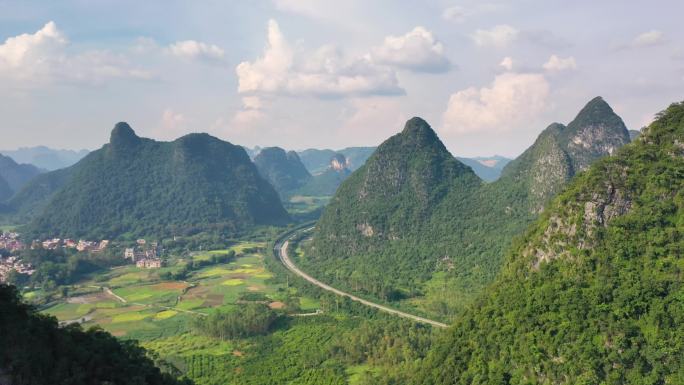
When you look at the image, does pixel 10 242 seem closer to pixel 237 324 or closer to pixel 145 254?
pixel 145 254

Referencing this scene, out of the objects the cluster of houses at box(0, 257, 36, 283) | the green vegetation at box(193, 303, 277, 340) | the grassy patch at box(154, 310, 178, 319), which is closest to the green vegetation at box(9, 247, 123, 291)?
the cluster of houses at box(0, 257, 36, 283)

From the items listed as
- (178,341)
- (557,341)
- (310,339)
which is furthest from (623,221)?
(178,341)

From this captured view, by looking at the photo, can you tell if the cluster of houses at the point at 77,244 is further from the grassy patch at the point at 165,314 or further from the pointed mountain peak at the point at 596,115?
the pointed mountain peak at the point at 596,115

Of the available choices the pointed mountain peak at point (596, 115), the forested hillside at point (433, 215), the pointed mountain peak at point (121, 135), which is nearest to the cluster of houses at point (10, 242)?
the pointed mountain peak at point (121, 135)

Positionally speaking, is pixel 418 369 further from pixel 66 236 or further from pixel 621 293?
pixel 66 236

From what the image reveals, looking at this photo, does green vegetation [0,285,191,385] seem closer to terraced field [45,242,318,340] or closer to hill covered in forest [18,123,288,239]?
terraced field [45,242,318,340]

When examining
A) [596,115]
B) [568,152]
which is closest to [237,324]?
[568,152]
